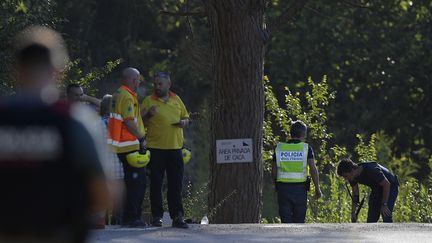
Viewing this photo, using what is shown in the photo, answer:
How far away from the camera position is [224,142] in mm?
17547

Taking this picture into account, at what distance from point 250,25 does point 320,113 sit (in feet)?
14.8

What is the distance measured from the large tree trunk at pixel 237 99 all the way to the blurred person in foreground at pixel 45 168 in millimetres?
10897

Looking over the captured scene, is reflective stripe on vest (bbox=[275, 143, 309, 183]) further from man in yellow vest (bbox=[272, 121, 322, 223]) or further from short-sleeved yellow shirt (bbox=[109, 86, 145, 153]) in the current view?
short-sleeved yellow shirt (bbox=[109, 86, 145, 153])

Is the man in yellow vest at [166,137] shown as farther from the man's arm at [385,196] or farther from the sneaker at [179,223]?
the man's arm at [385,196]

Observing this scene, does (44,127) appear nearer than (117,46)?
Yes

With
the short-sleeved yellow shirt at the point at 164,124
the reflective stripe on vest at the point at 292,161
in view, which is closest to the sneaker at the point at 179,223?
the short-sleeved yellow shirt at the point at 164,124

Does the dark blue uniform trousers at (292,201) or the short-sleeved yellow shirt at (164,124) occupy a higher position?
the short-sleeved yellow shirt at (164,124)

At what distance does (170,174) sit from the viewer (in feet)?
45.5

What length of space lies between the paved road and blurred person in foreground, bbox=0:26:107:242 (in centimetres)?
589

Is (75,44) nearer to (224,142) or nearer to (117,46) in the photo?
(117,46)

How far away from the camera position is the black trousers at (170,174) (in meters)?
13.8

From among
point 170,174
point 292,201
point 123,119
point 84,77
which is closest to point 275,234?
point 170,174

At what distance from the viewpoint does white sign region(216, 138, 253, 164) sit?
57.6 feet

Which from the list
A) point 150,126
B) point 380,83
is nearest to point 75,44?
point 380,83
